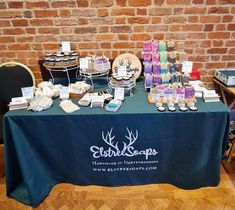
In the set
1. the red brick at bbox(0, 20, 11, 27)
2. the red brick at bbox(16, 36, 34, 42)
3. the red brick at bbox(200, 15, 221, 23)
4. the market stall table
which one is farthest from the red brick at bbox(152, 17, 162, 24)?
the red brick at bbox(0, 20, 11, 27)

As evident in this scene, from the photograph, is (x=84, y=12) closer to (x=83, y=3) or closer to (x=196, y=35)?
(x=83, y=3)

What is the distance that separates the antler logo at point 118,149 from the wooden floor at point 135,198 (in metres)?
0.32

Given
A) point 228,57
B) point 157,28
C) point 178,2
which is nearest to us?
point 178,2

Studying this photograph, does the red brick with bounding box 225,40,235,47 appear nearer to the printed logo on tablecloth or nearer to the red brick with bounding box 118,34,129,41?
the red brick with bounding box 118,34,129,41

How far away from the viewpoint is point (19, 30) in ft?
7.04

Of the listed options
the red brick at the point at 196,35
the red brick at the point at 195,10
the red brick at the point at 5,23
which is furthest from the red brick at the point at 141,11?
the red brick at the point at 5,23

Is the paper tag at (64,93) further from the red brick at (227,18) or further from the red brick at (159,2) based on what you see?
the red brick at (227,18)

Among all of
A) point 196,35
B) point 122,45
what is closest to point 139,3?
point 122,45

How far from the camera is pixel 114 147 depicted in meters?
1.69

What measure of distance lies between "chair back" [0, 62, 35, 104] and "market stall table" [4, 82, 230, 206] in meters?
0.59

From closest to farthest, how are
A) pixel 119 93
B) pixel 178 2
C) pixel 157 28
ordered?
pixel 119 93 < pixel 178 2 < pixel 157 28

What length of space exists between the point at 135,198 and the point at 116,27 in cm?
151

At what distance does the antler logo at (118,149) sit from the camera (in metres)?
1.65

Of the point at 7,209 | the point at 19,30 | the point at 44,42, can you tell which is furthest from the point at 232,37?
the point at 7,209
